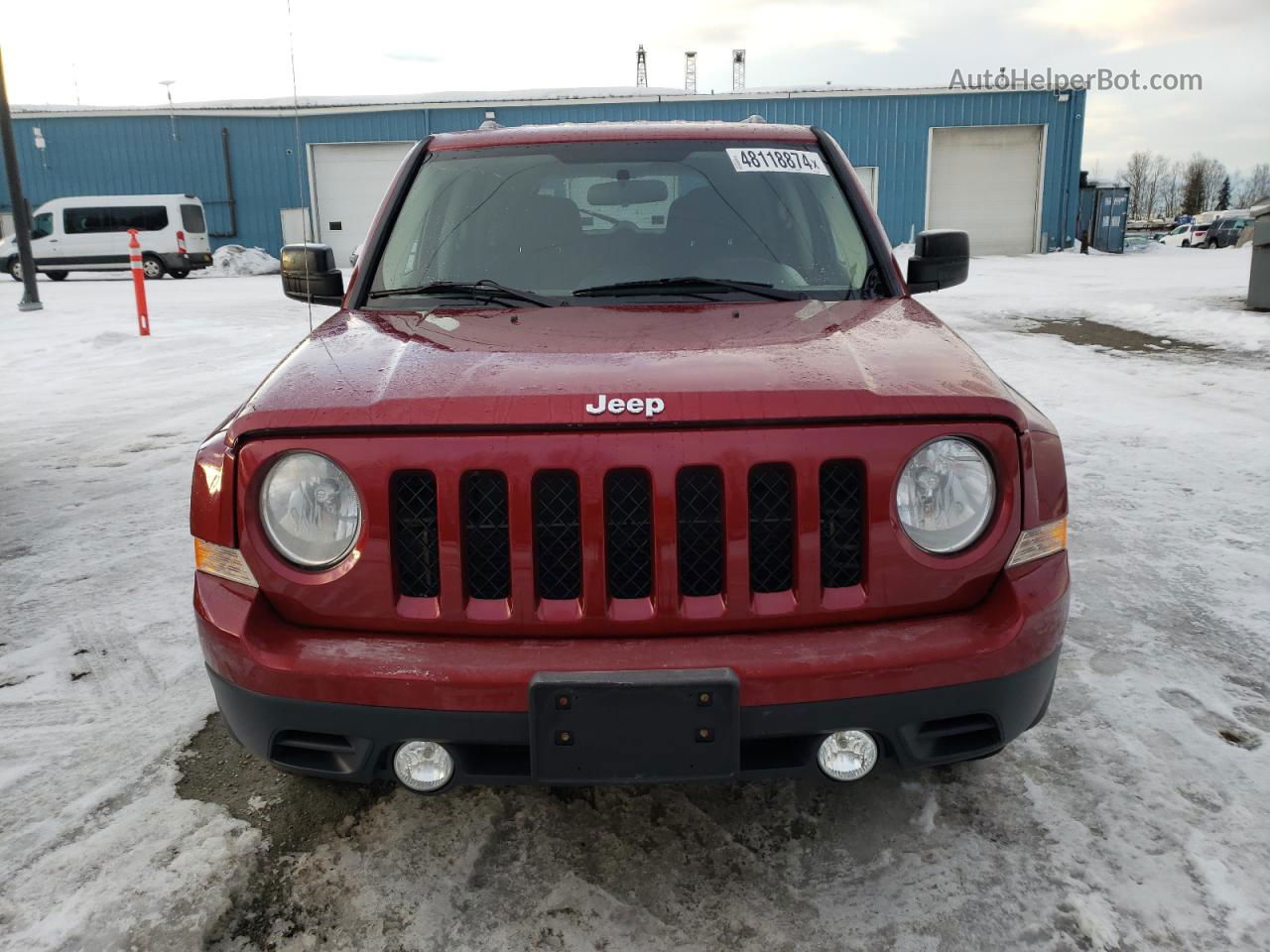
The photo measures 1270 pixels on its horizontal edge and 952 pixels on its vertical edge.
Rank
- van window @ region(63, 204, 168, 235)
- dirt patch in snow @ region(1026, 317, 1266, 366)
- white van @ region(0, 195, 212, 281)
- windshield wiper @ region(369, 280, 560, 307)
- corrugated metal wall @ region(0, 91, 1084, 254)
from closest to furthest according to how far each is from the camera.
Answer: windshield wiper @ region(369, 280, 560, 307), dirt patch in snow @ region(1026, 317, 1266, 366), white van @ region(0, 195, 212, 281), van window @ region(63, 204, 168, 235), corrugated metal wall @ region(0, 91, 1084, 254)

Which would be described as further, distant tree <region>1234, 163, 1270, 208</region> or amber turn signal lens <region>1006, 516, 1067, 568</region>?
distant tree <region>1234, 163, 1270, 208</region>

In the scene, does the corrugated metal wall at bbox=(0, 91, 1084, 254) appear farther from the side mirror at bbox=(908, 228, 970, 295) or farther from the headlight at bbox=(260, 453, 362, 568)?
the headlight at bbox=(260, 453, 362, 568)

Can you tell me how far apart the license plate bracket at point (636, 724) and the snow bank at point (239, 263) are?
1160 inches

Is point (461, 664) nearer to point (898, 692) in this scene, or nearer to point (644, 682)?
point (644, 682)

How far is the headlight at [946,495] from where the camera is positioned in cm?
183

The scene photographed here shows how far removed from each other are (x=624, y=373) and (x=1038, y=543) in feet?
2.93

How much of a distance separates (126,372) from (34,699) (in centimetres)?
698

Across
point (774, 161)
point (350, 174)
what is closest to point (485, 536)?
point (774, 161)

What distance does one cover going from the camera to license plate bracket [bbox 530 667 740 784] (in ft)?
5.51

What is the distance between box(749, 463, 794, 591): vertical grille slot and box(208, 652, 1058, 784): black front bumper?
24 cm

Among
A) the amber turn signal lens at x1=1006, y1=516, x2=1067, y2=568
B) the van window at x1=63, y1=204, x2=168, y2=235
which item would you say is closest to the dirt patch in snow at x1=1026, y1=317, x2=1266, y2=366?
the amber turn signal lens at x1=1006, y1=516, x2=1067, y2=568

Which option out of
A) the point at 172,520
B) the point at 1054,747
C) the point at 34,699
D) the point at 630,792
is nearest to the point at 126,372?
the point at 172,520

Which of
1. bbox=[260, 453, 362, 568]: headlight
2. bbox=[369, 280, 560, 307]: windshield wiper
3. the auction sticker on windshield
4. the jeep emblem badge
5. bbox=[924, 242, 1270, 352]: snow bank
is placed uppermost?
the auction sticker on windshield

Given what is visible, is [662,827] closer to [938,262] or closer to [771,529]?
[771,529]
